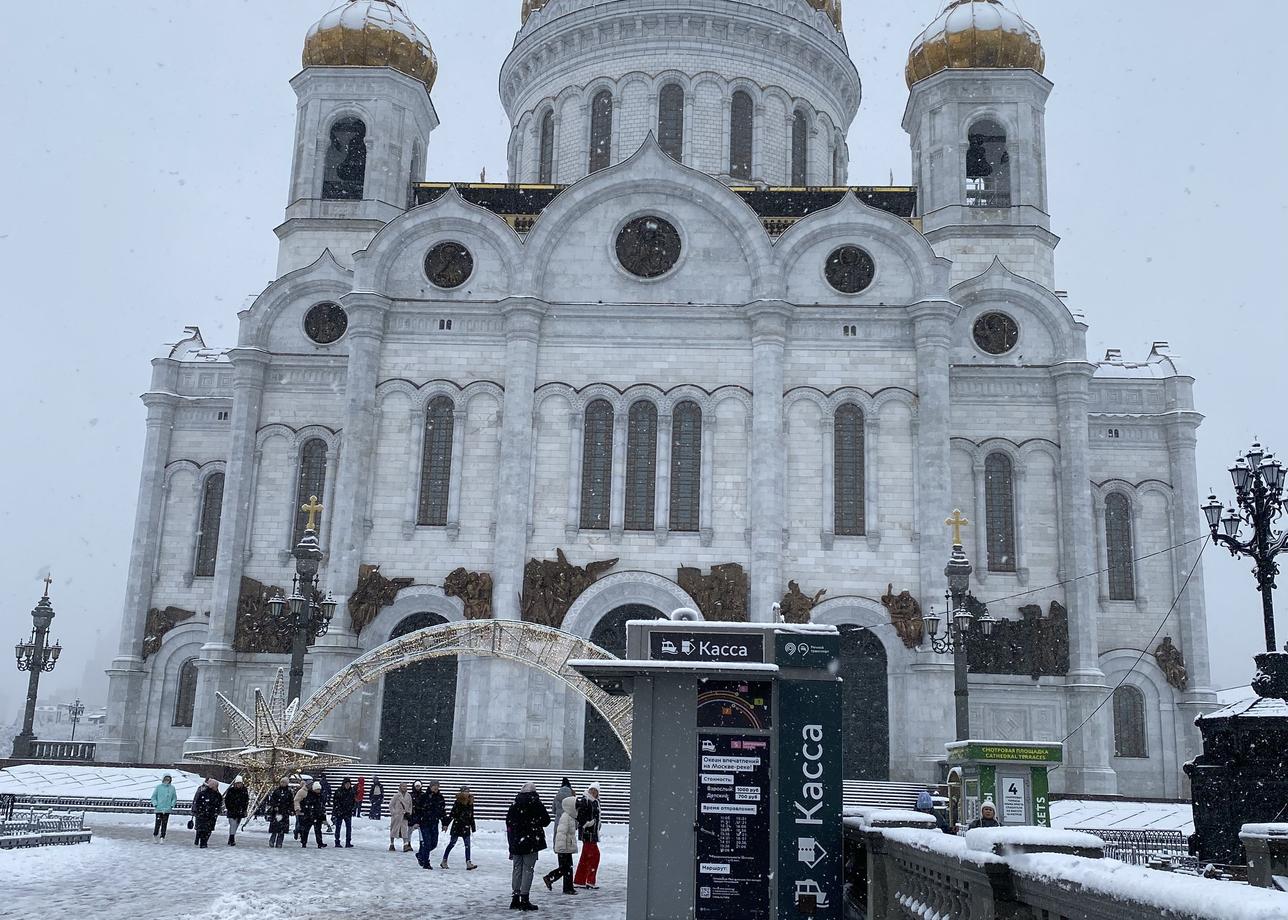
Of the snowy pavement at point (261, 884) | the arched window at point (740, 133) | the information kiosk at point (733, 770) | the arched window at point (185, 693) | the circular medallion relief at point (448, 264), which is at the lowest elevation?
the snowy pavement at point (261, 884)

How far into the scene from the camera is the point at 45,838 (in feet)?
54.2

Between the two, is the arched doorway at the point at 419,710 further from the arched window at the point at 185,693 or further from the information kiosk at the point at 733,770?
the information kiosk at the point at 733,770

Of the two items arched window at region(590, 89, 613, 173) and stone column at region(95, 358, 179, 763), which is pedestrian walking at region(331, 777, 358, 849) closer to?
stone column at region(95, 358, 179, 763)

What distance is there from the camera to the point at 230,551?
31359 mm

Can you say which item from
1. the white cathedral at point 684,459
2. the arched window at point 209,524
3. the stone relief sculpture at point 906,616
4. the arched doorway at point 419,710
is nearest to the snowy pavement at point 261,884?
the arched doorway at point 419,710

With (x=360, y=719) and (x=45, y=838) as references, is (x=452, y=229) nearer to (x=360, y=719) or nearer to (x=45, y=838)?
(x=360, y=719)

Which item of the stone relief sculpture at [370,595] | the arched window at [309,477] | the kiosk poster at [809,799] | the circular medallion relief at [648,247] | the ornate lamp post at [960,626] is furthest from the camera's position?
the circular medallion relief at [648,247]

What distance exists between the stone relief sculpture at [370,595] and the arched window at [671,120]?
16.4 meters

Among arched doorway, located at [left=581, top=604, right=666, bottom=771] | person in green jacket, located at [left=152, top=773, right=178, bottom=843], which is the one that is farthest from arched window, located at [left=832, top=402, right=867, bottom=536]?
person in green jacket, located at [left=152, top=773, right=178, bottom=843]

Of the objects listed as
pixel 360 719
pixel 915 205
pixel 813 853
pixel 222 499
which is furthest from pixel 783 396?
pixel 813 853

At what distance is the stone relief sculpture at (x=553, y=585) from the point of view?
2958 centimetres

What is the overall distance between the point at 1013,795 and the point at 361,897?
875cm

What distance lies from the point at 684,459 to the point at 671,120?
1335 centimetres

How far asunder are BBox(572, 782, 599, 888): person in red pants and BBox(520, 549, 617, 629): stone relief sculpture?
1418 cm
